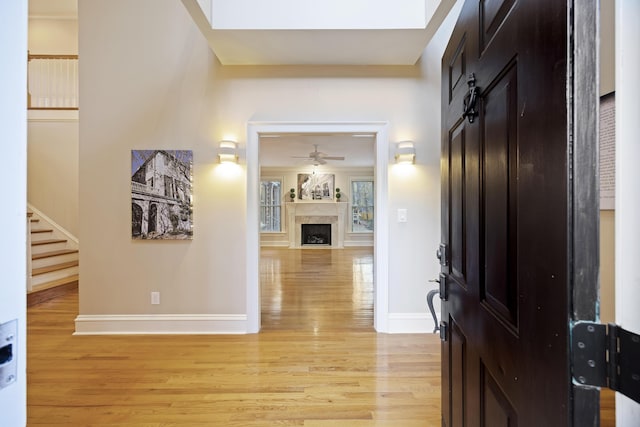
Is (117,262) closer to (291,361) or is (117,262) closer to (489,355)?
(291,361)

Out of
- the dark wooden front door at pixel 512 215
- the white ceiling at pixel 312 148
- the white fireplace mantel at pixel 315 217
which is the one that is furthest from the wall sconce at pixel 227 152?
the white fireplace mantel at pixel 315 217

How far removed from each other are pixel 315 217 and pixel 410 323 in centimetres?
688

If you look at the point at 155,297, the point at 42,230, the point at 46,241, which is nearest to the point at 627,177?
the point at 155,297

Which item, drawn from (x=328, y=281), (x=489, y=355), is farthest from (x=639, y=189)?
(x=328, y=281)

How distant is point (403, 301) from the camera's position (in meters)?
2.93

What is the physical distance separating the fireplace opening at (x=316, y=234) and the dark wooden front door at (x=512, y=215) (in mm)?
8546

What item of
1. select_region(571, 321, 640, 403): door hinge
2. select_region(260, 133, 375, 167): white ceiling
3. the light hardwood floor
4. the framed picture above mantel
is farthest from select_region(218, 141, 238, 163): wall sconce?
the framed picture above mantel

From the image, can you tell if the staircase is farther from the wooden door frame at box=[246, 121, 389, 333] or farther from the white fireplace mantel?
the white fireplace mantel

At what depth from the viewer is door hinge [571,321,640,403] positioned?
0.45 metres

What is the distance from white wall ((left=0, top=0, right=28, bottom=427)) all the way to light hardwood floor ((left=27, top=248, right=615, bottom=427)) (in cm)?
150

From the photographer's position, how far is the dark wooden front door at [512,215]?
0.52 metres

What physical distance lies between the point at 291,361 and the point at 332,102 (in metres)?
2.31

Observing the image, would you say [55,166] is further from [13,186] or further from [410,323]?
[13,186]

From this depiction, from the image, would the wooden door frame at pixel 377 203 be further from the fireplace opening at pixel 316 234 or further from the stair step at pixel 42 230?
the fireplace opening at pixel 316 234
